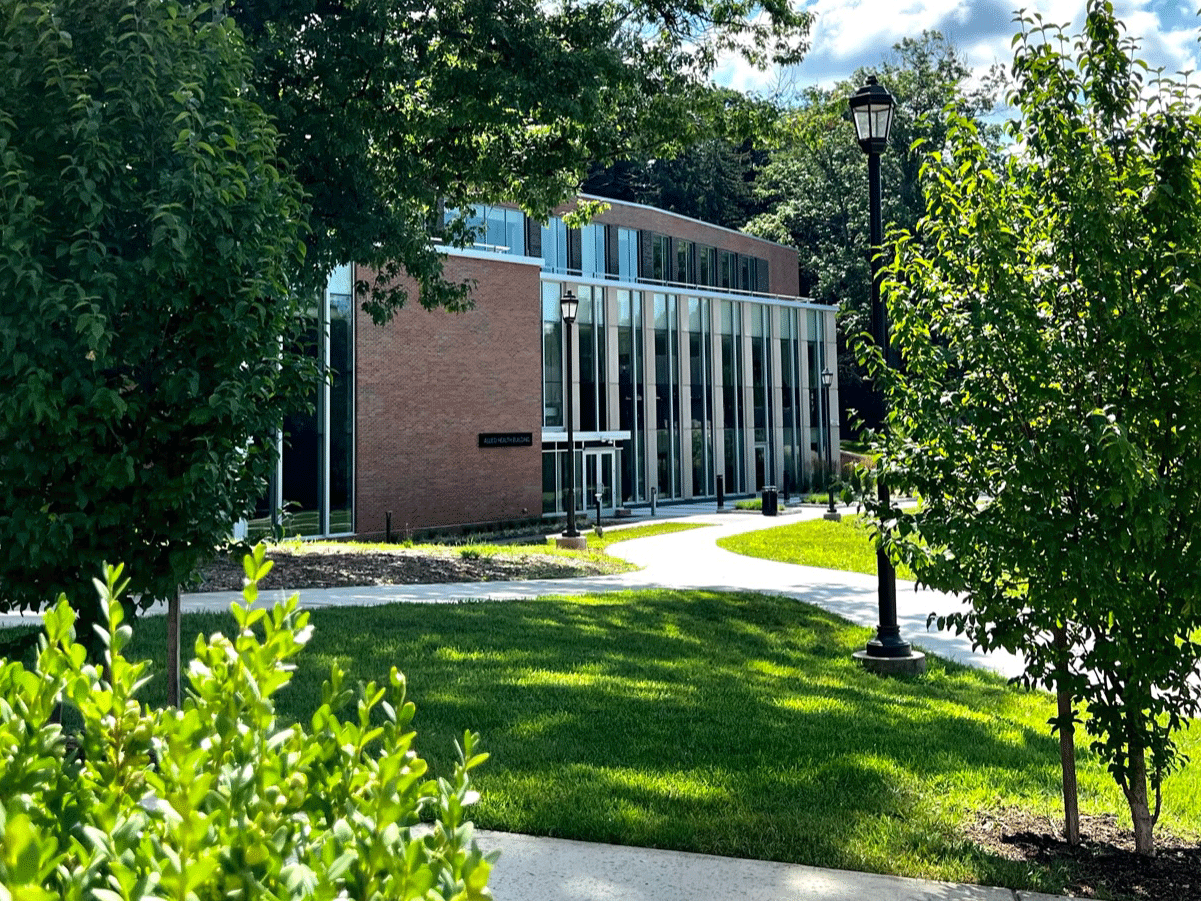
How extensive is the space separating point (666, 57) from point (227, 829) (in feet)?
70.5

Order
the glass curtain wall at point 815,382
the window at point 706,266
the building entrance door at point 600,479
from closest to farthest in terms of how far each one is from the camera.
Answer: the building entrance door at point 600,479
the window at point 706,266
the glass curtain wall at point 815,382

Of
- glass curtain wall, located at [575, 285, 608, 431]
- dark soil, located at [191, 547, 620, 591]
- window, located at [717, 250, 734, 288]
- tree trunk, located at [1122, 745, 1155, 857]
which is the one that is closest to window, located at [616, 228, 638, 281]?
glass curtain wall, located at [575, 285, 608, 431]

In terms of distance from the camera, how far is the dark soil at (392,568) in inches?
660

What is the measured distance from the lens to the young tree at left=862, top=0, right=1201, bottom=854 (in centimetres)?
519

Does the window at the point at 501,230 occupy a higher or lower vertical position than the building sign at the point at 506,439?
higher

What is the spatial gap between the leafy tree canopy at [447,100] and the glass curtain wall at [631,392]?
2410 centimetres

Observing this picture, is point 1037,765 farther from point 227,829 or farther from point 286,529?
point 227,829

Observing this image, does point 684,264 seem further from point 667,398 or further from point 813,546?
point 813,546

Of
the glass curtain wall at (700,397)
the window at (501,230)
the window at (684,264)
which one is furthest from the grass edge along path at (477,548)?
the window at (684,264)

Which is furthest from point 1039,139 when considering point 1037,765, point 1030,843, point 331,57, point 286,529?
point 331,57

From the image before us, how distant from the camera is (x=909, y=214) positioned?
203ft

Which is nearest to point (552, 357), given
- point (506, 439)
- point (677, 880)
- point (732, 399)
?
point (506, 439)

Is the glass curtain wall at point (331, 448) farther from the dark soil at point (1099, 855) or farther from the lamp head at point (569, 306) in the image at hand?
the dark soil at point (1099, 855)

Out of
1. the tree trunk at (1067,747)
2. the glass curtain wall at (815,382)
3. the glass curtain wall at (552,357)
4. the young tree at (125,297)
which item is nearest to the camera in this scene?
the young tree at (125,297)
